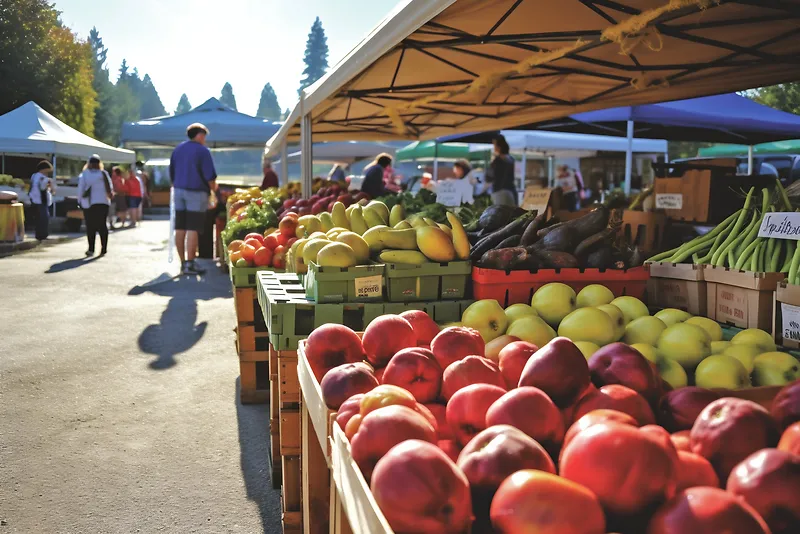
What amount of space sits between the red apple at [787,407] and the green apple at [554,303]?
143cm

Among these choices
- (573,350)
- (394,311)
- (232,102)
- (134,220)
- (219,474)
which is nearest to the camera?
(573,350)

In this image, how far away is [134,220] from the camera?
23359 mm

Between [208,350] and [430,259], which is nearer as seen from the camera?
[430,259]

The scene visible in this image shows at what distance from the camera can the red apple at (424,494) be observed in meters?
1.33

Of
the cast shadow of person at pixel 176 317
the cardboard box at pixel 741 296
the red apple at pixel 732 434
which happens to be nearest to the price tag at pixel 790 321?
the cardboard box at pixel 741 296

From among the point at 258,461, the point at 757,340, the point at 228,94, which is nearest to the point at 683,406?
the point at 757,340

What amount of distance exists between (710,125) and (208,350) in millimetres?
7872

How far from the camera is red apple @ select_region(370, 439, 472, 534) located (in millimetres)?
1334

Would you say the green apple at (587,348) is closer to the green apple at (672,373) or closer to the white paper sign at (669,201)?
the green apple at (672,373)

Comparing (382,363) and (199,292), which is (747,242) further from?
(199,292)

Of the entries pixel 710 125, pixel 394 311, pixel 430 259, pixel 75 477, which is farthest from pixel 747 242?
pixel 710 125

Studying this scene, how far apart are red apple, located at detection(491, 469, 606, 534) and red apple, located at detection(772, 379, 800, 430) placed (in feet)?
2.24

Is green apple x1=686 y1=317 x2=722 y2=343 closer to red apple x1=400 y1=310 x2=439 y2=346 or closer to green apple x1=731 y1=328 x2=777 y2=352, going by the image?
green apple x1=731 y1=328 x2=777 y2=352

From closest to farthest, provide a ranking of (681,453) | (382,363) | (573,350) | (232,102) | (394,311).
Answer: (681,453) → (573,350) → (382,363) → (394,311) → (232,102)
